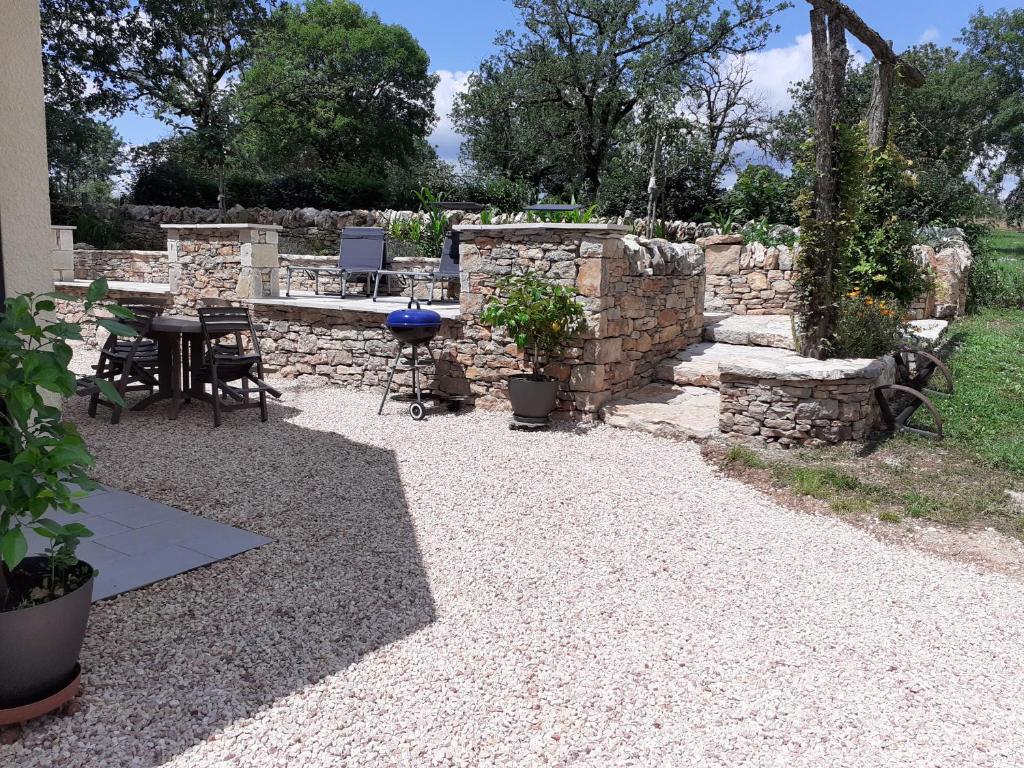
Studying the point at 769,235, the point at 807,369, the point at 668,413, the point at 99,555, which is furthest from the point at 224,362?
the point at 769,235

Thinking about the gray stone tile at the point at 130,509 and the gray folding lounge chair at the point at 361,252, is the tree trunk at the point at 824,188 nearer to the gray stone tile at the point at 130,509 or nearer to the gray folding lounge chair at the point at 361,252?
the gray stone tile at the point at 130,509

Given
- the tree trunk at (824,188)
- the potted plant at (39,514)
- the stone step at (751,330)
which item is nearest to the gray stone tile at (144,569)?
the potted plant at (39,514)

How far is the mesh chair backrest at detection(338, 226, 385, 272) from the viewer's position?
9477mm

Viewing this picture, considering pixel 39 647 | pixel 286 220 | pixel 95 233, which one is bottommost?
pixel 39 647

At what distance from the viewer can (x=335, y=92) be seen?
21.2 meters

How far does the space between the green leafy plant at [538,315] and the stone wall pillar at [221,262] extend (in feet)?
11.5

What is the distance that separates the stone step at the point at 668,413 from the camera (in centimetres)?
630

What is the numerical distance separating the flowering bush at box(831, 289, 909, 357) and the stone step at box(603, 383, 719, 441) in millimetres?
1203

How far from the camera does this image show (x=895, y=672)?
2867mm

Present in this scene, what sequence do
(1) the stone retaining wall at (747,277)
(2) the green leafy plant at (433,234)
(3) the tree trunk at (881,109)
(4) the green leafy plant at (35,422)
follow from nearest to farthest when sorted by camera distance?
(4) the green leafy plant at (35,422), (3) the tree trunk at (881,109), (1) the stone retaining wall at (747,277), (2) the green leafy plant at (433,234)

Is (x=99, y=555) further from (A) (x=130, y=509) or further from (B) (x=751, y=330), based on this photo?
(B) (x=751, y=330)

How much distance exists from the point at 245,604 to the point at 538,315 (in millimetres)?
3687

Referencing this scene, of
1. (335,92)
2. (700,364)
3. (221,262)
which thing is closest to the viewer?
(700,364)

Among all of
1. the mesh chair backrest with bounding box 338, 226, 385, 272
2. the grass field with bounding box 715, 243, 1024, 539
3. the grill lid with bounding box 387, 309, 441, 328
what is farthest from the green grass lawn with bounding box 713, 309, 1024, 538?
the mesh chair backrest with bounding box 338, 226, 385, 272
